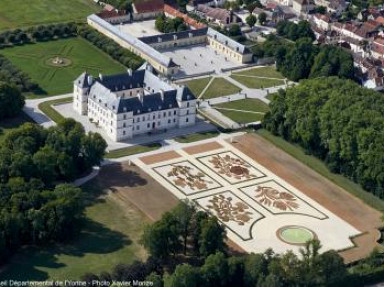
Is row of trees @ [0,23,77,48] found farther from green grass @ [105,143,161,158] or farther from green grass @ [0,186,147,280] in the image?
green grass @ [0,186,147,280]

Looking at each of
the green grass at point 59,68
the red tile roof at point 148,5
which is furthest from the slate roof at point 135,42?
the red tile roof at point 148,5

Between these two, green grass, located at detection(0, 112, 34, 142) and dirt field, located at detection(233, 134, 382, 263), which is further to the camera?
green grass, located at detection(0, 112, 34, 142)

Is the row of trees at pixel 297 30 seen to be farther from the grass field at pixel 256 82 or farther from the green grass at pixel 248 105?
the green grass at pixel 248 105

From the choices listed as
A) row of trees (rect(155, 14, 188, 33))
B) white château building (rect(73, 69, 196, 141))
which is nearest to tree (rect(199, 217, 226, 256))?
white château building (rect(73, 69, 196, 141))

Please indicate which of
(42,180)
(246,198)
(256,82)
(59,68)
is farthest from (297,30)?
(42,180)

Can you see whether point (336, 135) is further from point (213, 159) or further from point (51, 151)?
point (51, 151)

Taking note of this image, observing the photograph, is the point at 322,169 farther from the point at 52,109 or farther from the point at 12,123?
the point at 12,123
